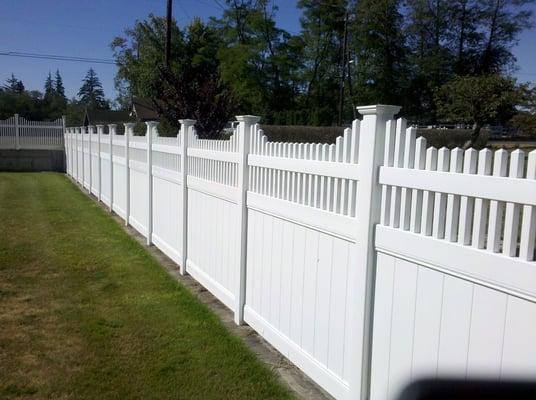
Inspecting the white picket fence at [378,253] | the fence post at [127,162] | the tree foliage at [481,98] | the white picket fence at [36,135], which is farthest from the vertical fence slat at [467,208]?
the tree foliage at [481,98]

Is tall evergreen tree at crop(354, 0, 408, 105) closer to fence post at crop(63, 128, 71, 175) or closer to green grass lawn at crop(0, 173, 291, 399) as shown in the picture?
fence post at crop(63, 128, 71, 175)

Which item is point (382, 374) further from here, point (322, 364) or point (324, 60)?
point (324, 60)

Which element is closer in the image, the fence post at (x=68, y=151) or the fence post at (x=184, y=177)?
the fence post at (x=184, y=177)

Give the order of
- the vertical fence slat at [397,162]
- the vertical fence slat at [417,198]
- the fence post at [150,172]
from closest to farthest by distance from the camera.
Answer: the vertical fence slat at [417,198] < the vertical fence slat at [397,162] < the fence post at [150,172]

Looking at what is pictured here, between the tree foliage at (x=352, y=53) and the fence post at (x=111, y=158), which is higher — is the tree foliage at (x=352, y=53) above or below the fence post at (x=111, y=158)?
above

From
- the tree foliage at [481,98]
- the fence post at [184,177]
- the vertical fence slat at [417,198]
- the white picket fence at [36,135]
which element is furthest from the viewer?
the tree foliage at [481,98]

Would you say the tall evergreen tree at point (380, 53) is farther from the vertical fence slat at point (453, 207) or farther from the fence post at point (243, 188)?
the vertical fence slat at point (453, 207)

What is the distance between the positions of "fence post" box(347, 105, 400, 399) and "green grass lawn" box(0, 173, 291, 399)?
0.73 m

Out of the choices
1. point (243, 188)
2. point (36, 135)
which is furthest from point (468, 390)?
point (36, 135)

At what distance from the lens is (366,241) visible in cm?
312

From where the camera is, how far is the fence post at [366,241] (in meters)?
3.05

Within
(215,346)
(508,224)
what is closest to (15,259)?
(215,346)

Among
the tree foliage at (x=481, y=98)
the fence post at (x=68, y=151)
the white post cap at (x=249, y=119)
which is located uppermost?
the tree foliage at (x=481, y=98)

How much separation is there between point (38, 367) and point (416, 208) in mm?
3092
